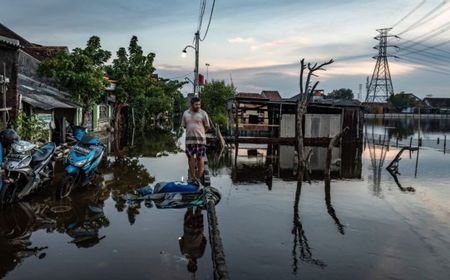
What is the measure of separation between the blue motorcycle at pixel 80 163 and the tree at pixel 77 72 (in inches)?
527

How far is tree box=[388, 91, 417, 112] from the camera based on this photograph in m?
120

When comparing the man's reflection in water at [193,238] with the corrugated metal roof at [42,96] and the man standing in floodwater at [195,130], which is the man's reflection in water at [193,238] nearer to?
the man standing in floodwater at [195,130]

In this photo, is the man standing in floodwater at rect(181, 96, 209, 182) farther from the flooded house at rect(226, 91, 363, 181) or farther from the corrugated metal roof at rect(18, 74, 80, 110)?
the flooded house at rect(226, 91, 363, 181)

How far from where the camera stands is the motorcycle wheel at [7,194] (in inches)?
281

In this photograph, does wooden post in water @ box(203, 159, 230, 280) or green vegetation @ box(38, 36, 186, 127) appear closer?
wooden post in water @ box(203, 159, 230, 280)

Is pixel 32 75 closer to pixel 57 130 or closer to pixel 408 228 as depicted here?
pixel 57 130

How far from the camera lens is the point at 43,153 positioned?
8.60 metres

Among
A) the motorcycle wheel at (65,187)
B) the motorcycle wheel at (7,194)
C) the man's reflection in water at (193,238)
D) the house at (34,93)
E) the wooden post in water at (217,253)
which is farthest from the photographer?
the house at (34,93)

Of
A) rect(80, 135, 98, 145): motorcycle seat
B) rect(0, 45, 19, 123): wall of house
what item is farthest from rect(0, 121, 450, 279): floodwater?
rect(0, 45, 19, 123): wall of house

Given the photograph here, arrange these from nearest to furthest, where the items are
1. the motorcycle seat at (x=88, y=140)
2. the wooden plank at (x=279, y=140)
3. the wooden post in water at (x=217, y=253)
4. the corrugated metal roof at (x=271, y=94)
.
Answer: the wooden post in water at (x=217, y=253) < the motorcycle seat at (x=88, y=140) < the wooden plank at (x=279, y=140) < the corrugated metal roof at (x=271, y=94)

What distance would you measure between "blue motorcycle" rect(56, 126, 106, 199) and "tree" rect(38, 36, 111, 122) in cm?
1339

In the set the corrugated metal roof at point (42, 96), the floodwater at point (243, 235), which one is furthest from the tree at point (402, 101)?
the floodwater at point (243, 235)

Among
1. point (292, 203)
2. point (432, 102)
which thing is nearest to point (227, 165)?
point (292, 203)

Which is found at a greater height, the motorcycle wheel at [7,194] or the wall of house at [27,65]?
the wall of house at [27,65]
